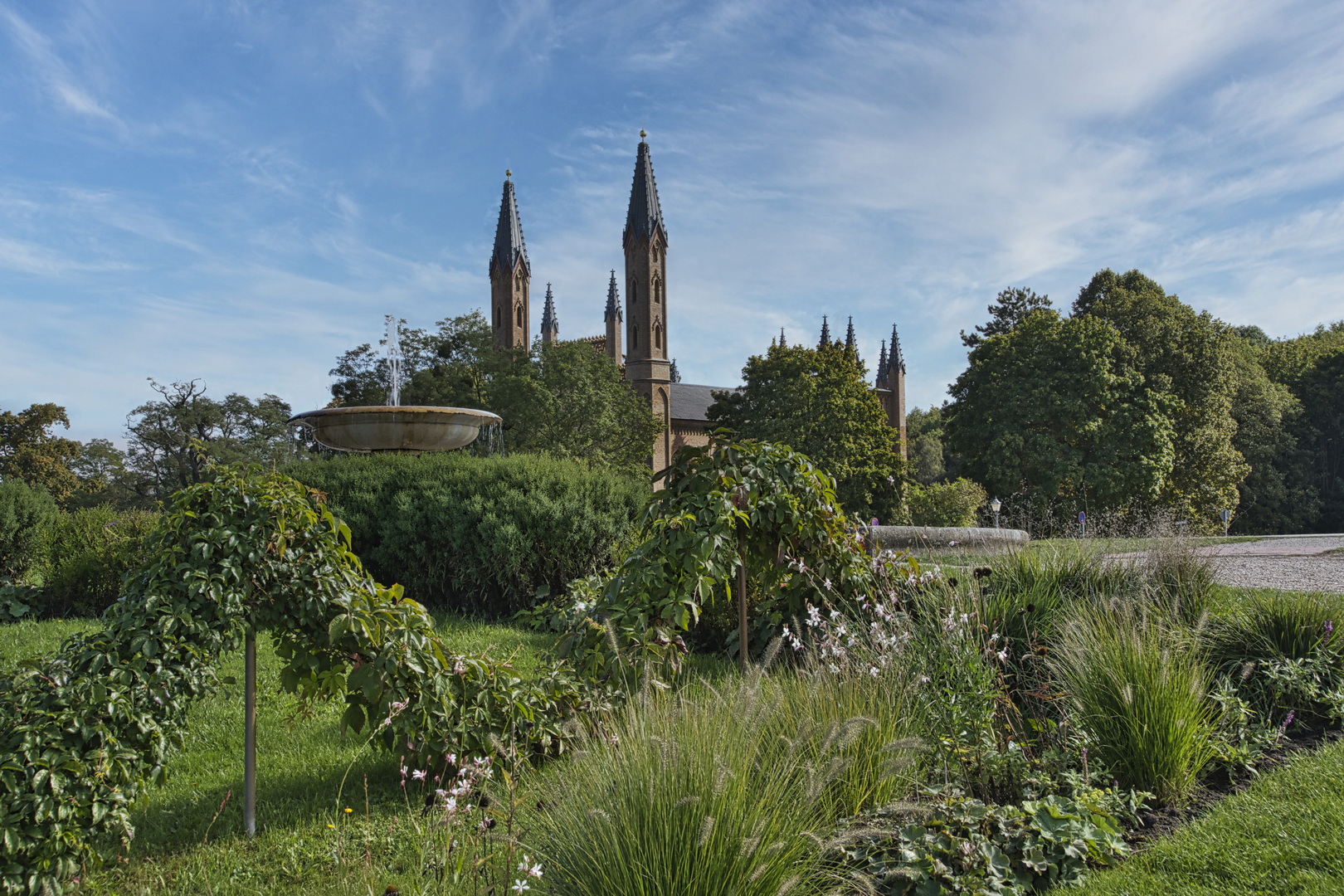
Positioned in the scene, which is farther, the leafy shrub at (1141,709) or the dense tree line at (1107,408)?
the dense tree line at (1107,408)

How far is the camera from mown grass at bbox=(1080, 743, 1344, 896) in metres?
3.04

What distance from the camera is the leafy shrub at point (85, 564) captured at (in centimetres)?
960

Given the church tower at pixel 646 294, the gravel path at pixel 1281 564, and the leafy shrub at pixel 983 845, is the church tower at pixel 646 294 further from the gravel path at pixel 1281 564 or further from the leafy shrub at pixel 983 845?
the leafy shrub at pixel 983 845

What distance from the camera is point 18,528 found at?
1088 centimetres

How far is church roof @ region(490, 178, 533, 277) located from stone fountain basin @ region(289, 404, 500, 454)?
1905 inches

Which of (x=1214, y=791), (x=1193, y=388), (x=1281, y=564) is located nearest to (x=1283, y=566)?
(x=1281, y=564)

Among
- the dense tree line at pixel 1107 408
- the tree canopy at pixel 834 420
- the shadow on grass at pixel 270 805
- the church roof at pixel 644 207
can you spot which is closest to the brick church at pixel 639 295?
the church roof at pixel 644 207

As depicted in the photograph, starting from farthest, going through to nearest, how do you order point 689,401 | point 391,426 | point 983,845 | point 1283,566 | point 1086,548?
point 689,401
point 1283,566
point 391,426
point 1086,548
point 983,845

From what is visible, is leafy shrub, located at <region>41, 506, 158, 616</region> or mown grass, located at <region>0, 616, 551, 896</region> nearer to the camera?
mown grass, located at <region>0, 616, 551, 896</region>

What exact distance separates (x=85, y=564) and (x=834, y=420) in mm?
30823

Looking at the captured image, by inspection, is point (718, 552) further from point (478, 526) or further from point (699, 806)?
point (478, 526)

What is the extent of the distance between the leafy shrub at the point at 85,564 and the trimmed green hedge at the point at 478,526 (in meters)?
2.50

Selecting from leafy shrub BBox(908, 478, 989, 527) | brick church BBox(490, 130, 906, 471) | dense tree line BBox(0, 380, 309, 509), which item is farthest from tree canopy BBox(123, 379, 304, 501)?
leafy shrub BBox(908, 478, 989, 527)

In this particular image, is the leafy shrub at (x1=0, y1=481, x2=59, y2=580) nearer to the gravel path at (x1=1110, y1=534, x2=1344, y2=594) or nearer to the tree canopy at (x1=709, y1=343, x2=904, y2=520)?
the gravel path at (x1=1110, y1=534, x2=1344, y2=594)
